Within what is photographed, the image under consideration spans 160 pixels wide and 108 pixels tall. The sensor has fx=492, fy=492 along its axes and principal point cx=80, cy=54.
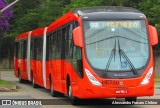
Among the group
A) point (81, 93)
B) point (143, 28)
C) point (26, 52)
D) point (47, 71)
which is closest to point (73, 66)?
point (81, 93)

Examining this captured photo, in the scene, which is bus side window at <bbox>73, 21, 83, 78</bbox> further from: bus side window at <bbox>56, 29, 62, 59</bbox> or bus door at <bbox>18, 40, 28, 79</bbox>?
bus door at <bbox>18, 40, 28, 79</bbox>

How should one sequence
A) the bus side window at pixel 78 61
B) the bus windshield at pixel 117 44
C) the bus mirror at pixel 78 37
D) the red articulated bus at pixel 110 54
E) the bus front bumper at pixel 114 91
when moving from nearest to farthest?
the bus front bumper at pixel 114 91
the red articulated bus at pixel 110 54
the bus windshield at pixel 117 44
the bus mirror at pixel 78 37
the bus side window at pixel 78 61

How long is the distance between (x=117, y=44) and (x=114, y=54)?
0.35 metres

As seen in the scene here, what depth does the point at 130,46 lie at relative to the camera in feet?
50.5

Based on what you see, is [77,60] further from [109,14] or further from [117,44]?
[109,14]

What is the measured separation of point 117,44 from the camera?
15320mm

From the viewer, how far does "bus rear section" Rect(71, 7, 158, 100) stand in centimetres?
1476

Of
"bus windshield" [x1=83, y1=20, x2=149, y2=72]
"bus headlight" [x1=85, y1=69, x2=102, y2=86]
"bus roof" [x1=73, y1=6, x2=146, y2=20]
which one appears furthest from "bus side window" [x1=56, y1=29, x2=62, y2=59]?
"bus headlight" [x1=85, y1=69, x2=102, y2=86]

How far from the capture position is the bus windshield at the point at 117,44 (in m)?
15.1

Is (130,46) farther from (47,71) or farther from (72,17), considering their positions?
(47,71)

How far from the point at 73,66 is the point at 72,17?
1.76 meters

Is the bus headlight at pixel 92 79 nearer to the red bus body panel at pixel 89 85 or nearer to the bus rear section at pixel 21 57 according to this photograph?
the red bus body panel at pixel 89 85

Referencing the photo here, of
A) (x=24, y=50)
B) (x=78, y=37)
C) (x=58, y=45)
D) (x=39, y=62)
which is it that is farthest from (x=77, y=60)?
(x=24, y=50)

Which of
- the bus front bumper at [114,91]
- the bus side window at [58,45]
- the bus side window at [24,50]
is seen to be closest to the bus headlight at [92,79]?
the bus front bumper at [114,91]
